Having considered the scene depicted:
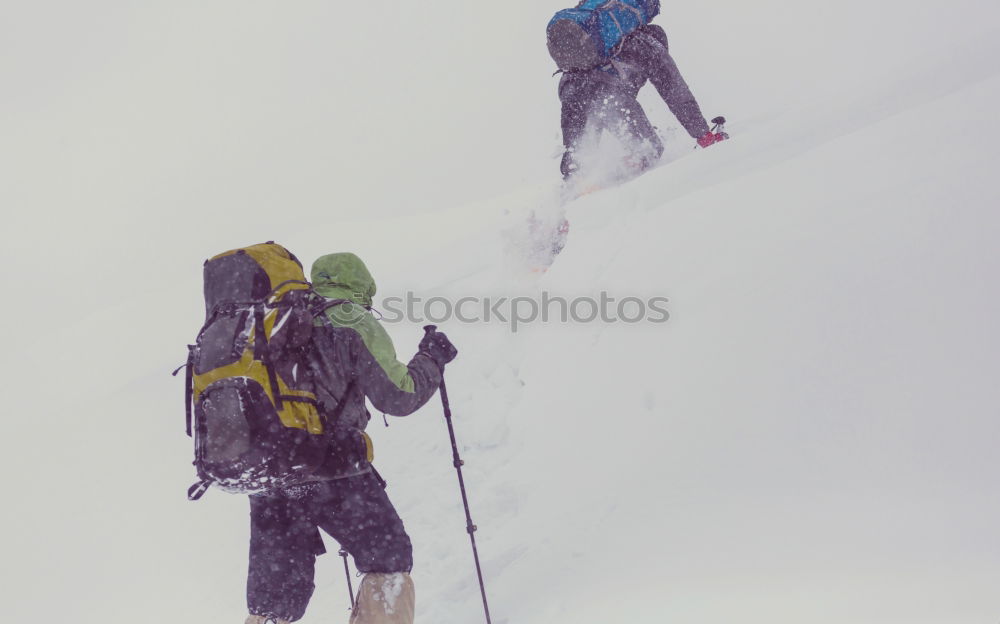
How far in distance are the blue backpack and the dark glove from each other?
435cm

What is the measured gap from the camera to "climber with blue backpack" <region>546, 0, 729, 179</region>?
21.5 ft

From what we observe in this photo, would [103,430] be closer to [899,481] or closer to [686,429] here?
[686,429]

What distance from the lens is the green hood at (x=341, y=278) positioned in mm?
2928

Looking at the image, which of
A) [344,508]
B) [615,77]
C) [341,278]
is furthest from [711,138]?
[344,508]

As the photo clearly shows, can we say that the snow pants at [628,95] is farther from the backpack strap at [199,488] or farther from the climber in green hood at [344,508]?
the backpack strap at [199,488]

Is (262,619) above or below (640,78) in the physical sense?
below

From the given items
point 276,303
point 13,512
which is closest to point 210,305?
point 276,303

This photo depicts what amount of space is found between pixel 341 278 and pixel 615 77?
4.58 metres

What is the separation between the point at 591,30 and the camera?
6.49 metres

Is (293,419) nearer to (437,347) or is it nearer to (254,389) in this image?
(254,389)

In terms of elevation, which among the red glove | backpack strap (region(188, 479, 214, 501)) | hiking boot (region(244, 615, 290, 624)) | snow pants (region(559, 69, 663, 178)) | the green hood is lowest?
hiking boot (region(244, 615, 290, 624))

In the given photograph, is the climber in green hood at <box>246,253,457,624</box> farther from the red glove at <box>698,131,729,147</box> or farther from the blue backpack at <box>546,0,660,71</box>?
the red glove at <box>698,131,729,147</box>

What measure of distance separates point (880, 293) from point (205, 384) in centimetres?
302

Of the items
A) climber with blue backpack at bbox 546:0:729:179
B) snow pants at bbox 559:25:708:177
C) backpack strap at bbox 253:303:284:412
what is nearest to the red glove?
climber with blue backpack at bbox 546:0:729:179
